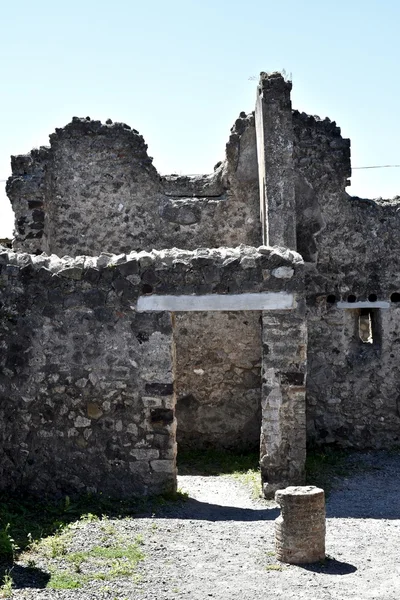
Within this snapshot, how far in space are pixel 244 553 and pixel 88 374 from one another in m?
2.85

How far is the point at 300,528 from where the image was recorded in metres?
7.05

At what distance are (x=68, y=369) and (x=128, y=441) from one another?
1038 millimetres

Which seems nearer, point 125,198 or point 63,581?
point 63,581

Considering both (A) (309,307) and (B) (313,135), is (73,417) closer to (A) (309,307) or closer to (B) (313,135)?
(A) (309,307)

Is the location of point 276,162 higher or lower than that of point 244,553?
higher

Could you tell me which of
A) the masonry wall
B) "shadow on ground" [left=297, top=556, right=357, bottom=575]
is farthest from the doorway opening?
"shadow on ground" [left=297, top=556, right=357, bottom=575]

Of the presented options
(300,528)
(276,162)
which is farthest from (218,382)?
(300,528)

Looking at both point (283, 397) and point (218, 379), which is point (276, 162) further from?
point (283, 397)

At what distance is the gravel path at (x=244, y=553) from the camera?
248 inches

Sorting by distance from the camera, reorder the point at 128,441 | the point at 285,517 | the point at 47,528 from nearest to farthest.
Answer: the point at 285,517
the point at 47,528
the point at 128,441

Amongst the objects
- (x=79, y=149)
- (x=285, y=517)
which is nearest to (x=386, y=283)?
(x=79, y=149)

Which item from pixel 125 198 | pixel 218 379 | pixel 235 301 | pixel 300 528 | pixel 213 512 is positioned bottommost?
pixel 213 512

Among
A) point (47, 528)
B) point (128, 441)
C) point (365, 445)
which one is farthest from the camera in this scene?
point (365, 445)

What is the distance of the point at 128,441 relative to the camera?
9.08 meters
